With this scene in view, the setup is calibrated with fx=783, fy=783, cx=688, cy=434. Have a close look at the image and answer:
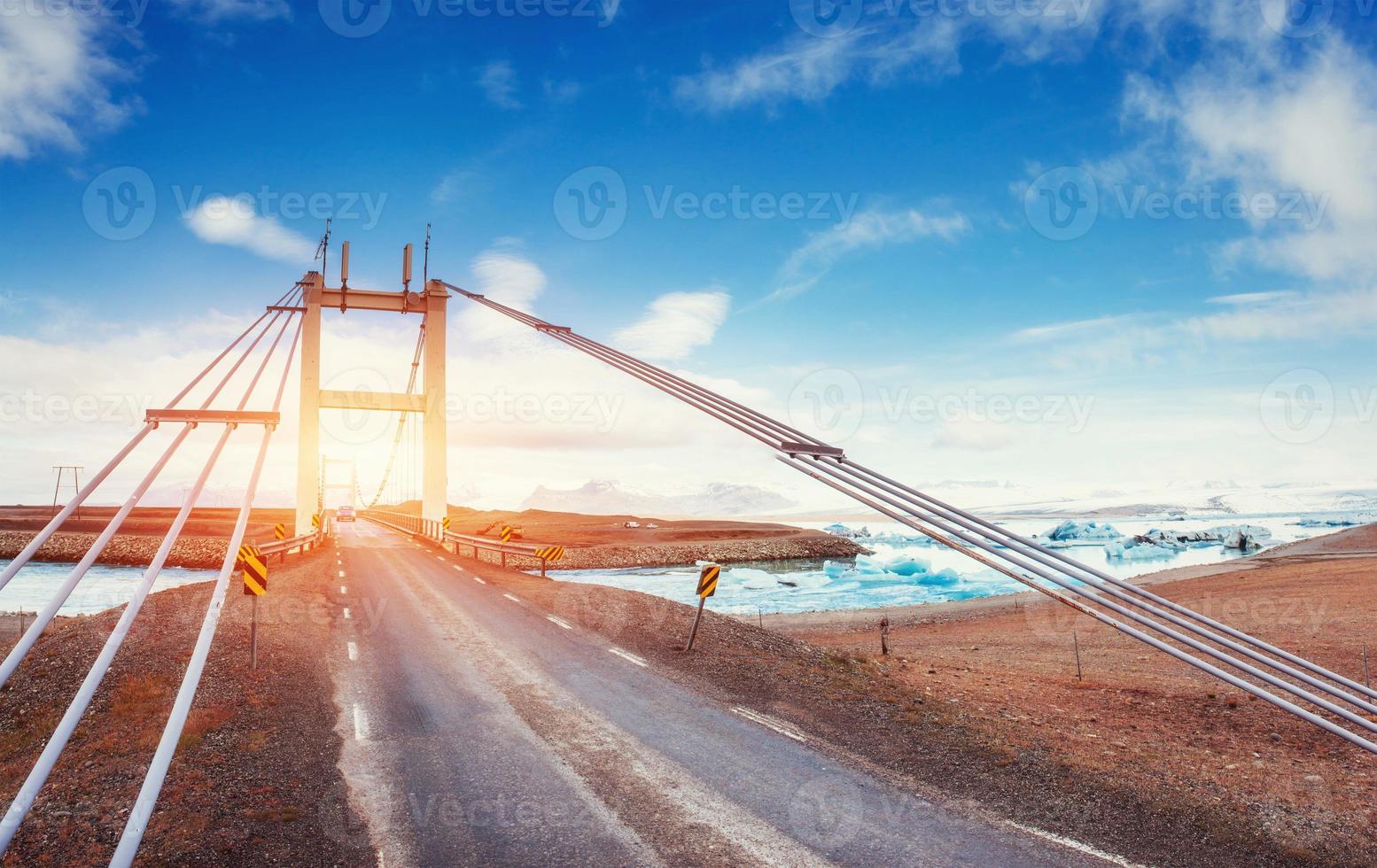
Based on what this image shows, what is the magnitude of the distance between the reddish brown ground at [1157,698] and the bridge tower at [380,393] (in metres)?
22.0

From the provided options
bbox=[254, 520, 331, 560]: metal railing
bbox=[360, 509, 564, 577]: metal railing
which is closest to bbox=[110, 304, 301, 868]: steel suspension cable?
bbox=[254, 520, 331, 560]: metal railing

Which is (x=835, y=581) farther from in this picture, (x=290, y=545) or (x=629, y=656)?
(x=629, y=656)

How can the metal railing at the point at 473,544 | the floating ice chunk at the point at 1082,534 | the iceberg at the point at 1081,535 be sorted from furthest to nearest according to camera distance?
the floating ice chunk at the point at 1082,534, the iceberg at the point at 1081,535, the metal railing at the point at 473,544

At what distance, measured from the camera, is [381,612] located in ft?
60.2

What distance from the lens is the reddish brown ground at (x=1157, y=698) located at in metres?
8.00

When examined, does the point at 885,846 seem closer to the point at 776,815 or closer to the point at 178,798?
the point at 776,815

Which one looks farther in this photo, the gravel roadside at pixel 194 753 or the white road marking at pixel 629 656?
the white road marking at pixel 629 656

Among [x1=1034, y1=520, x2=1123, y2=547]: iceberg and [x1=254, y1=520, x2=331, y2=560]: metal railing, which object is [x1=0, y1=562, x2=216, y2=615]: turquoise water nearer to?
[x1=254, y1=520, x2=331, y2=560]: metal railing

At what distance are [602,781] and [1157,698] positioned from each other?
9.94m

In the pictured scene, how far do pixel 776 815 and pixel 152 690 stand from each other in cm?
956

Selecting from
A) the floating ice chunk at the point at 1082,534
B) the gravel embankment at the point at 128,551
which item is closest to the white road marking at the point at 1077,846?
the gravel embankment at the point at 128,551

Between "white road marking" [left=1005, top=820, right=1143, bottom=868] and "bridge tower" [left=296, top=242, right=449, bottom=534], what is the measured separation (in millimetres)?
37504

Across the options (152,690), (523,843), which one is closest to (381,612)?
(152,690)

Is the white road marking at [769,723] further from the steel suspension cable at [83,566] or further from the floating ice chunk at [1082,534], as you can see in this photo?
the floating ice chunk at [1082,534]
